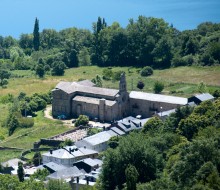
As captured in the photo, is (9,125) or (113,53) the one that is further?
(113,53)

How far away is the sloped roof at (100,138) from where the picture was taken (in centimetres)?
4395

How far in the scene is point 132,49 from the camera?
7344 centimetres

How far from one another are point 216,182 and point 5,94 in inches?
Result: 1587

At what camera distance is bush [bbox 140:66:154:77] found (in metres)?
65.6

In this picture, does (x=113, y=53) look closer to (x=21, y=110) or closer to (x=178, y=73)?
(x=178, y=73)

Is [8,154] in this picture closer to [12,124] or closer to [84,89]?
[12,124]

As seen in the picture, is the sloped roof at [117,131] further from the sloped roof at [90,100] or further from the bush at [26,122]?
the bush at [26,122]

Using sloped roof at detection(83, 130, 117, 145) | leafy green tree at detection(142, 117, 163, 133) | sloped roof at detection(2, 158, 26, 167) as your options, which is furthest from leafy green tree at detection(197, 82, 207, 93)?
sloped roof at detection(2, 158, 26, 167)

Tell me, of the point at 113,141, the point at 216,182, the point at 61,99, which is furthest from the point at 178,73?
the point at 216,182

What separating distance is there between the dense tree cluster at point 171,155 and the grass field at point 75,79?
28.0 ft

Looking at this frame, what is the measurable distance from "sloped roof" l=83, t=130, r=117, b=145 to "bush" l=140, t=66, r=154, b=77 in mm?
20475

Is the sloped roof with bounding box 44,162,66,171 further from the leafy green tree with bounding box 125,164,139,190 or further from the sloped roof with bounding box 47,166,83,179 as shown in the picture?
the leafy green tree with bounding box 125,164,139,190

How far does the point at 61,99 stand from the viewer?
54250 mm

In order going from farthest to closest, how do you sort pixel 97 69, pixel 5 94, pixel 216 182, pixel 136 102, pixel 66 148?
pixel 97 69
pixel 5 94
pixel 136 102
pixel 66 148
pixel 216 182
